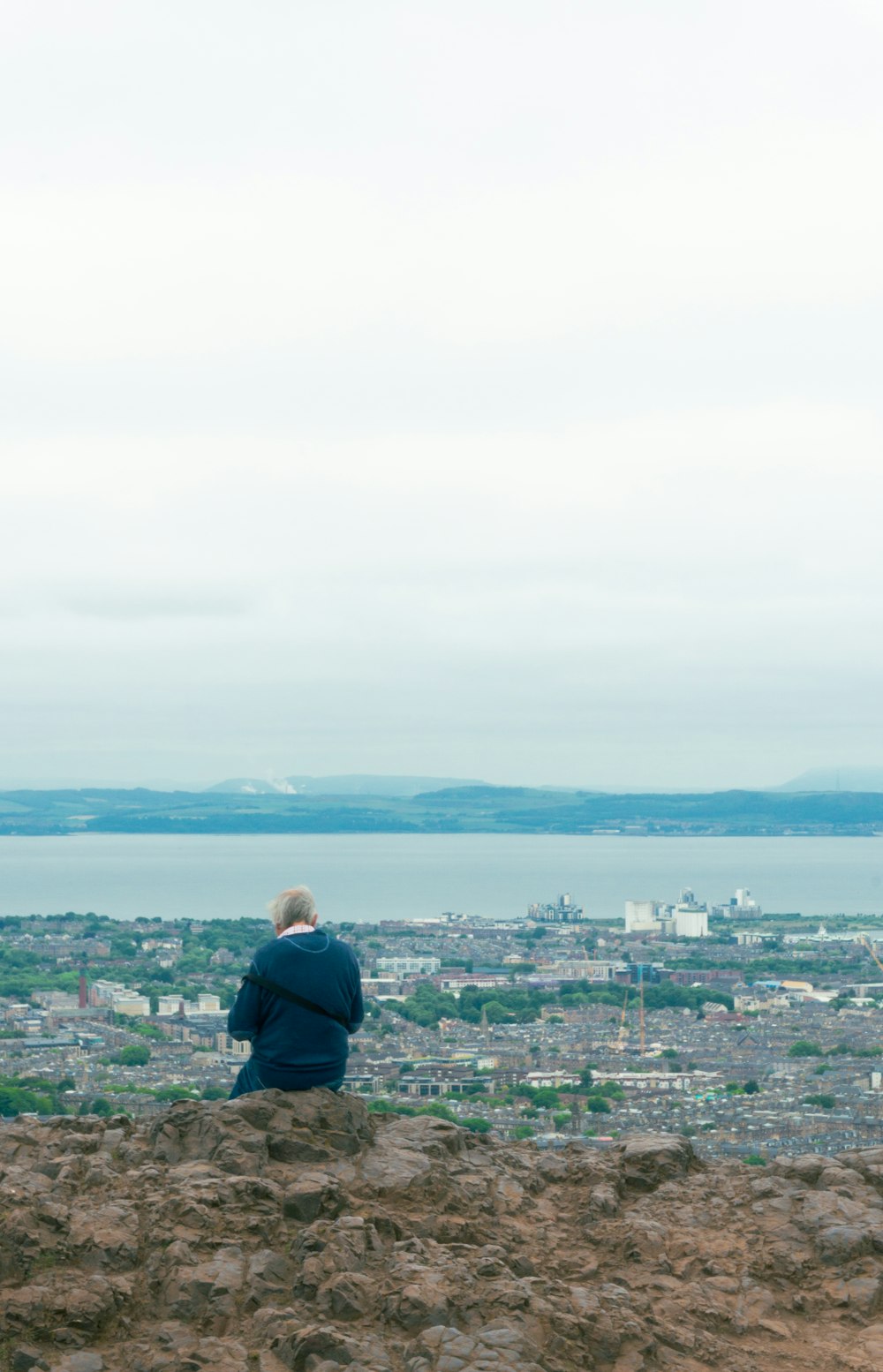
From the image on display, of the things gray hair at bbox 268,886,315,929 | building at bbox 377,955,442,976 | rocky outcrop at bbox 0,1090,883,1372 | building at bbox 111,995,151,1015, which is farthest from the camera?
building at bbox 377,955,442,976

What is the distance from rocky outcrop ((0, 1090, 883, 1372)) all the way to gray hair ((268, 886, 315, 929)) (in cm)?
80

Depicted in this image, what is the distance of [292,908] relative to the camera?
21.4 ft

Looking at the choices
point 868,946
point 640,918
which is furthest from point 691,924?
point 868,946

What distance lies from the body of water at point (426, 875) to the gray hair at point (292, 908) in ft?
210

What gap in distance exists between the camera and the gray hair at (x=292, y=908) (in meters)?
6.53

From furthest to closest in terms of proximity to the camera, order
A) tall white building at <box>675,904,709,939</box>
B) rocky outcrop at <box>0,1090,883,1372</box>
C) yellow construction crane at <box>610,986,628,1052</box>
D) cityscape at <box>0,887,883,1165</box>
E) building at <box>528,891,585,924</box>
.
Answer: building at <box>528,891,585,924</box>, tall white building at <box>675,904,709,939</box>, yellow construction crane at <box>610,986,628,1052</box>, cityscape at <box>0,887,883,1165</box>, rocky outcrop at <box>0,1090,883,1372</box>

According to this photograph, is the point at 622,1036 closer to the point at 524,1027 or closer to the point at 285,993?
the point at 524,1027

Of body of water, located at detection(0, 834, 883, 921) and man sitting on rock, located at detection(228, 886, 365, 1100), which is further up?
man sitting on rock, located at detection(228, 886, 365, 1100)

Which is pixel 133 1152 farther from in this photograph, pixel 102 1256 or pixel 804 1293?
pixel 804 1293

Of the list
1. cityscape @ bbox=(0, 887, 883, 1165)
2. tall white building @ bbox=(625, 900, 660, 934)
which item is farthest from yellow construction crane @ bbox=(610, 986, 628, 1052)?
tall white building @ bbox=(625, 900, 660, 934)

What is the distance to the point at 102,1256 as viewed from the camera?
5262mm

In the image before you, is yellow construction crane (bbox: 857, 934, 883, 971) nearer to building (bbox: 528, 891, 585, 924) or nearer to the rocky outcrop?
building (bbox: 528, 891, 585, 924)

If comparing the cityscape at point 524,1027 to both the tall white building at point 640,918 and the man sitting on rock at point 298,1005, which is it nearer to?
the tall white building at point 640,918

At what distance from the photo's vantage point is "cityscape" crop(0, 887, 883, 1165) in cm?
1741
